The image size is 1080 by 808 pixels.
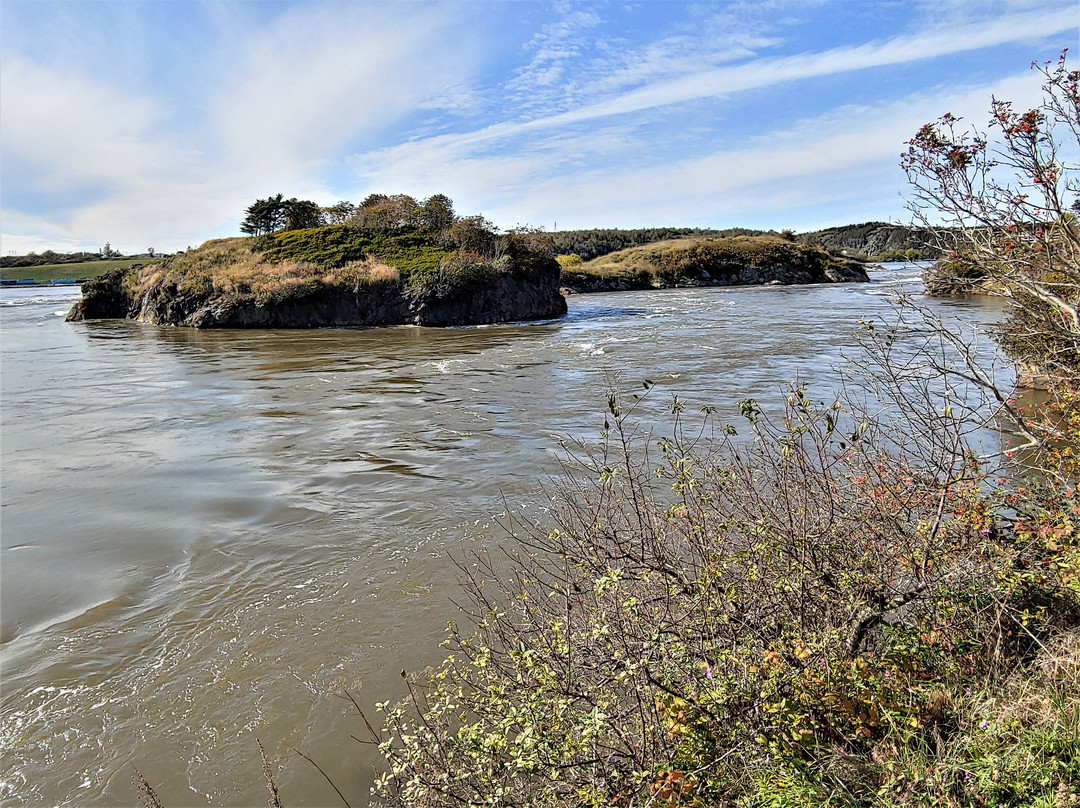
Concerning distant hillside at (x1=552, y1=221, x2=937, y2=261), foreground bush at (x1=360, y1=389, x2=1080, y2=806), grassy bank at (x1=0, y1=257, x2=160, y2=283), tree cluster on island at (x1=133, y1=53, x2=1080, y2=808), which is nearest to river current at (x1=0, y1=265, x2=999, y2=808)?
tree cluster on island at (x1=133, y1=53, x2=1080, y2=808)

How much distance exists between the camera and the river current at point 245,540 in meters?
3.58

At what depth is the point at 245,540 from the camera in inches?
241

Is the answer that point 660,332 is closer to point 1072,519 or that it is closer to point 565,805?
point 1072,519

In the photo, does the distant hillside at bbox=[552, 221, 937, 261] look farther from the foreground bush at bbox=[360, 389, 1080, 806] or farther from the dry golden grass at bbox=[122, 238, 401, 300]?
the foreground bush at bbox=[360, 389, 1080, 806]

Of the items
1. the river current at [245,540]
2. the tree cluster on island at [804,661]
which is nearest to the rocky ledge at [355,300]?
the river current at [245,540]

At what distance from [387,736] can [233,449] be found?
6.74 meters

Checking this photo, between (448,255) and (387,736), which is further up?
(448,255)

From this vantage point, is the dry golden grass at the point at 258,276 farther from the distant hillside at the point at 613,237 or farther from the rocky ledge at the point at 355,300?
the distant hillside at the point at 613,237

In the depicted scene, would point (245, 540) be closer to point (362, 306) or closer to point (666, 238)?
point (362, 306)

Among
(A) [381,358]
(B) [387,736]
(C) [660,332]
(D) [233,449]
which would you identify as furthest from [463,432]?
(C) [660,332]

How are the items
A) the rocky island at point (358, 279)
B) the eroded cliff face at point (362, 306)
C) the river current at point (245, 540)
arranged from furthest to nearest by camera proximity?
the rocky island at point (358, 279) → the eroded cliff face at point (362, 306) → the river current at point (245, 540)

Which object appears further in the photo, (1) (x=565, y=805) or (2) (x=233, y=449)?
(2) (x=233, y=449)

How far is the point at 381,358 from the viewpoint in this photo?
59.0 feet

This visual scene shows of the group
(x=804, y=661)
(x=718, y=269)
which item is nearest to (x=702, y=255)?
(x=718, y=269)
